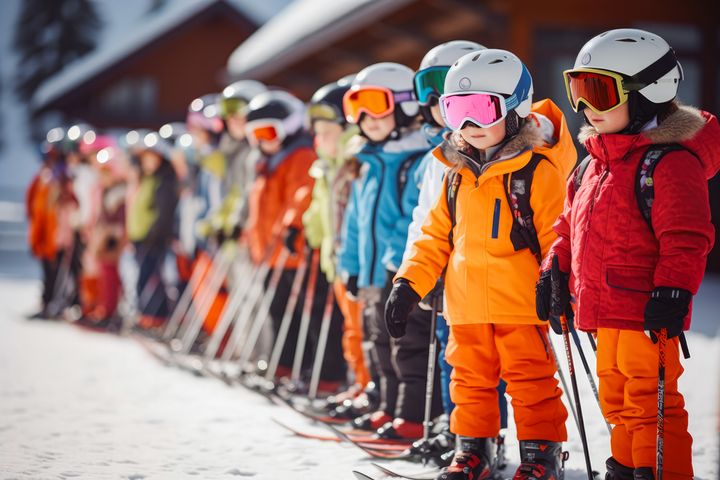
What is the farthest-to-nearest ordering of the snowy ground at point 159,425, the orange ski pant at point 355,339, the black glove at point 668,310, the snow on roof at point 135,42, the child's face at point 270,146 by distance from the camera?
the snow on roof at point 135,42
the child's face at point 270,146
the orange ski pant at point 355,339
the snowy ground at point 159,425
the black glove at point 668,310

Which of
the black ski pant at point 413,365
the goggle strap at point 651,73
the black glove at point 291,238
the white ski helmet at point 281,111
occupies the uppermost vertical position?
the white ski helmet at point 281,111

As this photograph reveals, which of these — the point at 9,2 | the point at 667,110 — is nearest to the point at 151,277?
the point at 667,110

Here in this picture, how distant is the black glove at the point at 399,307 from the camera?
4.06 meters

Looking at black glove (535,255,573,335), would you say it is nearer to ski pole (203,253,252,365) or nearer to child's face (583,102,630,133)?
child's face (583,102,630,133)

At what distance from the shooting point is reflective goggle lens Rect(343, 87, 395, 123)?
17.3ft

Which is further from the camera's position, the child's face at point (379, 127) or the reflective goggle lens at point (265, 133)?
the reflective goggle lens at point (265, 133)

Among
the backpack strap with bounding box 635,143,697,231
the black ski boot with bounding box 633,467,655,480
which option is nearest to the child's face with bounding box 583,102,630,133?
the backpack strap with bounding box 635,143,697,231

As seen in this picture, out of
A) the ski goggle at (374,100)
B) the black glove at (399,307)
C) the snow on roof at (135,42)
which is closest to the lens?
the black glove at (399,307)

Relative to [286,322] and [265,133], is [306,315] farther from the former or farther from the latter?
[265,133]

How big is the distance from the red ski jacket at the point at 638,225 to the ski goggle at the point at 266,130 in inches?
155

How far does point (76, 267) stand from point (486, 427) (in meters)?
8.70

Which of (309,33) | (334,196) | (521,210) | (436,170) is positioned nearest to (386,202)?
(436,170)

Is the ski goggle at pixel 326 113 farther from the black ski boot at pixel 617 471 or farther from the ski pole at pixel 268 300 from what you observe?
the black ski boot at pixel 617 471

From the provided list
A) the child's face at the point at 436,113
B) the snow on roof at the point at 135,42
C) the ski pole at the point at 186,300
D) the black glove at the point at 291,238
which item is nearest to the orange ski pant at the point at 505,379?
the child's face at the point at 436,113
